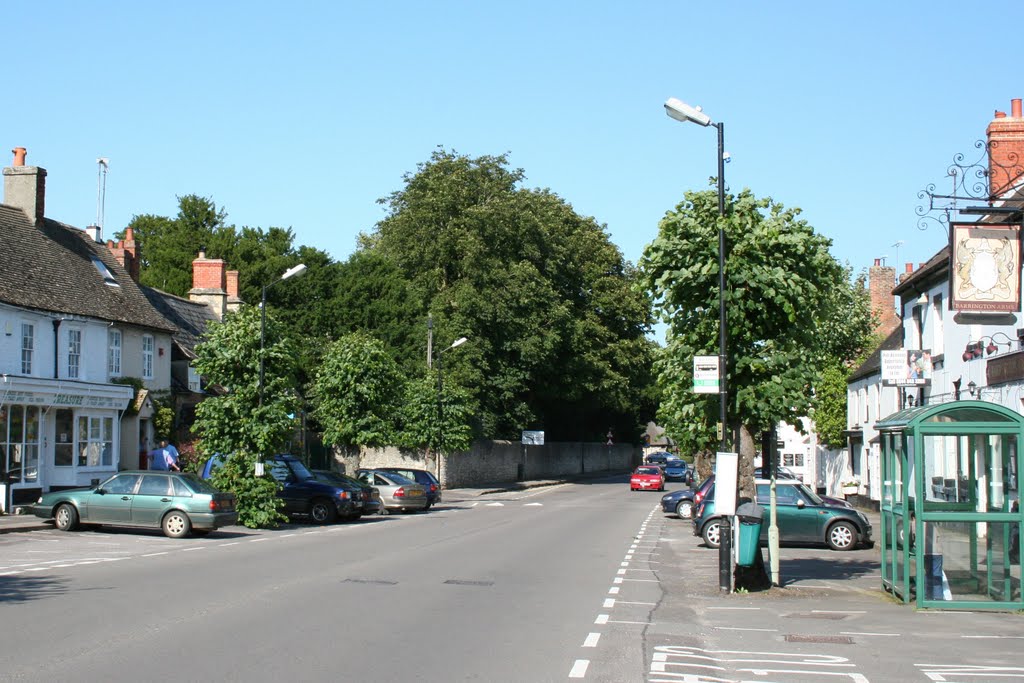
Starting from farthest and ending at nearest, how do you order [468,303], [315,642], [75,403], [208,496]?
[468,303] → [75,403] → [208,496] → [315,642]

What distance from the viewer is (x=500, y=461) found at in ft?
216

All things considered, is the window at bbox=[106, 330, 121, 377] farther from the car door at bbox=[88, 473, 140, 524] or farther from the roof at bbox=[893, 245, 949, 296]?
the roof at bbox=[893, 245, 949, 296]

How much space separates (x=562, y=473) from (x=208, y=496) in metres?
56.1

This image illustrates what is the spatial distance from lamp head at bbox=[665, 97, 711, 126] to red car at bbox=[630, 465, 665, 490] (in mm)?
43414

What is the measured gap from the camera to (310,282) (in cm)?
6100

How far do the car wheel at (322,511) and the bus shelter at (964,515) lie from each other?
1911cm

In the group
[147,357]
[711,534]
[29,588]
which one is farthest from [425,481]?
[29,588]

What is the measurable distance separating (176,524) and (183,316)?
22.4 m

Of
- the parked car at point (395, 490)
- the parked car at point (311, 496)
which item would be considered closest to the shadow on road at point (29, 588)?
the parked car at point (311, 496)

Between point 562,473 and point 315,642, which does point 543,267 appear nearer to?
point 562,473

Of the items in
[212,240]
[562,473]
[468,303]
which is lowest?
[562,473]

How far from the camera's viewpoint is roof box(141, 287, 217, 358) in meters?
43.0

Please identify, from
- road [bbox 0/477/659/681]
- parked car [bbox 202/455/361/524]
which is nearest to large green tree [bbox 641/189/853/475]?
road [bbox 0/477/659/681]

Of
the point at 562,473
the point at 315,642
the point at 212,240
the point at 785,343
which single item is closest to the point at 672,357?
the point at 785,343
